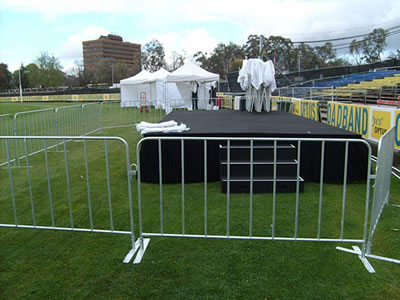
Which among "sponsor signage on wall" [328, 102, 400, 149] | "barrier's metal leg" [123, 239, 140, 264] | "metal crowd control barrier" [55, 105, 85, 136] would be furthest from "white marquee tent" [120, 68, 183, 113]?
"barrier's metal leg" [123, 239, 140, 264]

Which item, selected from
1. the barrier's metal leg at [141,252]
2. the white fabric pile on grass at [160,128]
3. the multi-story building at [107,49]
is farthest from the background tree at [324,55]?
the multi-story building at [107,49]

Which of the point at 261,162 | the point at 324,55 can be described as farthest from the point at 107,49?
the point at 261,162

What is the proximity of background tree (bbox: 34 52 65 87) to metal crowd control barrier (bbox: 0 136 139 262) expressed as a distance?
8451cm

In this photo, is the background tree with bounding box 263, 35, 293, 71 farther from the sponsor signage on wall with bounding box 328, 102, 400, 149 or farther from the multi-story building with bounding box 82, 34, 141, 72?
the multi-story building with bounding box 82, 34, 141, 72

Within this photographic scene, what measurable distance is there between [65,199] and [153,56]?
264 feet

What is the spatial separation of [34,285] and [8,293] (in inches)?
8.5

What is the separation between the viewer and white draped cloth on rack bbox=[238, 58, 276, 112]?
480 inches

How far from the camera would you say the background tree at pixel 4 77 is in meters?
86.6

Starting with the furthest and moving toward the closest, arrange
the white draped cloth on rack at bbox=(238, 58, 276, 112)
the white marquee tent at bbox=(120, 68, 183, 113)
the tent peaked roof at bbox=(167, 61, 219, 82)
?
the white marquee tent at bbox=(120, 68, 183, 113) < the tent peaked roof at bbox=(167, 61, 219, 82) < the white draped cloth on rack at bbox=(238, 58, 276, 112)

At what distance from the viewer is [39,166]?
8.08 meters

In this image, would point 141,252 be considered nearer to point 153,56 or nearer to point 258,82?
point 258,82

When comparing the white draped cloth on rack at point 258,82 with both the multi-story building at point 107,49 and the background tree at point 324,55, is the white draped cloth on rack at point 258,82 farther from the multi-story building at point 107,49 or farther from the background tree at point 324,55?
the multi-story building at point 107,49

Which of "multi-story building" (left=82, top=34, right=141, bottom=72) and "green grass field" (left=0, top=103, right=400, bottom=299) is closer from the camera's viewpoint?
"green grass field" (left=0, top=103, right=400, bottom=299)

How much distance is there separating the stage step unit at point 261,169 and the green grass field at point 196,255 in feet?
0.69
